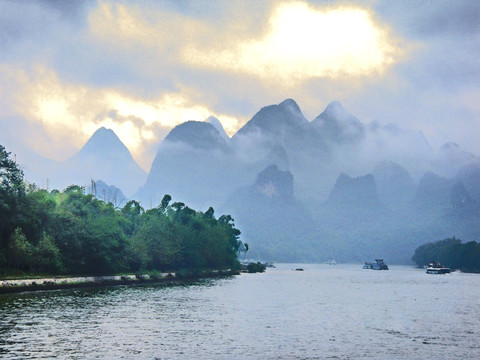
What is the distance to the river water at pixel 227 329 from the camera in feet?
142

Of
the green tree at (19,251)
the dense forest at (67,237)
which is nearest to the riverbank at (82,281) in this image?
the dense forest at (67,237)

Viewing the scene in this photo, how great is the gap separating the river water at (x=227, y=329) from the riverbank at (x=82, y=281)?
3.71 metres

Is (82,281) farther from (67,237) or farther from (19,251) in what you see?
(19,251)

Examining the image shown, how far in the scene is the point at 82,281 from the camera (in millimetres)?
110938

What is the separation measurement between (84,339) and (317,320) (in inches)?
1101

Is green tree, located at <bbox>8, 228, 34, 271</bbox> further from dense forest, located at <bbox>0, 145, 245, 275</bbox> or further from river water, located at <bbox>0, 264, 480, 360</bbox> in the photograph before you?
river water, located at <bbox>0, 264, 480, 360</bbox>

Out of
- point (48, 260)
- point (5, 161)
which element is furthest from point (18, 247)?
point (5, 161)

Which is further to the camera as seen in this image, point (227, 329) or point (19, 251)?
point (19, 251)

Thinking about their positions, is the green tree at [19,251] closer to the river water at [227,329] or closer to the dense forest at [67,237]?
the dense forest at [67,237]

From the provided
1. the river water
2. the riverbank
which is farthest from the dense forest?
the river water

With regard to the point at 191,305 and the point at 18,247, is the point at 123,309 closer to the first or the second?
the point at 191,305

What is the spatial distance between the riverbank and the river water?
3715mm

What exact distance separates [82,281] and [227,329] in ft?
201

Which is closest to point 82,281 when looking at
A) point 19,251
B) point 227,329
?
point 19,251
